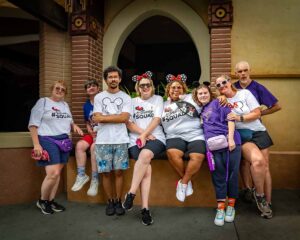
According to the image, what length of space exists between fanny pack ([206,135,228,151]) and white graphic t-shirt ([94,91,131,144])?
100 cm

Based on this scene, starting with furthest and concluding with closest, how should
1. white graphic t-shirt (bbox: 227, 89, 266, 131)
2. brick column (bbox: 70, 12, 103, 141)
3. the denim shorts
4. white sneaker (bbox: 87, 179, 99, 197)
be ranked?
brick column (bbox: 70, 12, 103, 141) → white sneaker (bbox: 87, 179, 99, 197) → the denim shorts → white graphic t-shirt (bbox: 227, 89, 266, 131)

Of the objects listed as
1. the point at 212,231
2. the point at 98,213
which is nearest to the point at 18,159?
the point at 98,213

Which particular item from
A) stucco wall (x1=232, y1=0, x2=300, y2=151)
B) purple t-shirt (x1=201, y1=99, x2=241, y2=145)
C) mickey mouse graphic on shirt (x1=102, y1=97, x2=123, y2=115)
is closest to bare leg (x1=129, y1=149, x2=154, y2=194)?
mickey mouse graphic on shirt (x1=102, y1=97, x2=123, y2=115)

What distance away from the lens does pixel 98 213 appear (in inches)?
148

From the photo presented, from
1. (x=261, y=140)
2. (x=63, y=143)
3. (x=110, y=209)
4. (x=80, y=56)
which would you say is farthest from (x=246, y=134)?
(x=80, y=56)

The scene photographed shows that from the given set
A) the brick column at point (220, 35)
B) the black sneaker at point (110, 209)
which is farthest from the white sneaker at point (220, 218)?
the brick column at point (220, 35)

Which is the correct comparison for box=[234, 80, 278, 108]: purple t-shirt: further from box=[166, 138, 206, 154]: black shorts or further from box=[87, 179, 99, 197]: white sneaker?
box=[87, 179, 99, 197]: white sneaker

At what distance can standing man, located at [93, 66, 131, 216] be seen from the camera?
357 cm

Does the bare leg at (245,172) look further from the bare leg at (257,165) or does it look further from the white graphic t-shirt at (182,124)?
the white graphic t-shirt at (182,124)

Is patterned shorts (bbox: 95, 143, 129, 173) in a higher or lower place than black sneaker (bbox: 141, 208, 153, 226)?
higher

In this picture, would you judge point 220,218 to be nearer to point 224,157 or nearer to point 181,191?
point 181,191

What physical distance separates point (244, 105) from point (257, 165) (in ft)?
2.31

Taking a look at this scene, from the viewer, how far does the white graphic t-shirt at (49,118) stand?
3.69 metres

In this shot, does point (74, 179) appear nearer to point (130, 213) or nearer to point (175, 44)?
point (130, 213)
